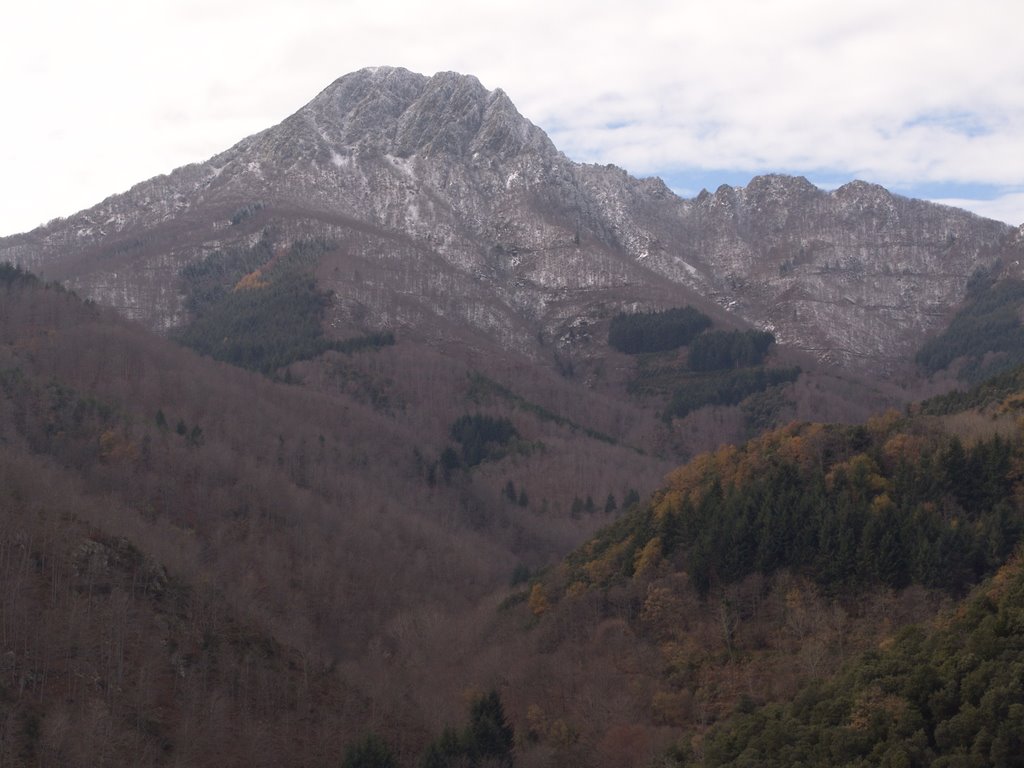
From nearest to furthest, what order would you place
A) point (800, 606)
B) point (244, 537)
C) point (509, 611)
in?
point (800, 606), point (509, 611), point (244, 537)

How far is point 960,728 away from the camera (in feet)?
148

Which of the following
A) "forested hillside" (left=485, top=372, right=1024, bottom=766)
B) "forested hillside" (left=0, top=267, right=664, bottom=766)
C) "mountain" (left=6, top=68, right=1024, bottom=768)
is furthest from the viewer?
"forested hillside" (left=0, top=267, right=664, bottom=766)

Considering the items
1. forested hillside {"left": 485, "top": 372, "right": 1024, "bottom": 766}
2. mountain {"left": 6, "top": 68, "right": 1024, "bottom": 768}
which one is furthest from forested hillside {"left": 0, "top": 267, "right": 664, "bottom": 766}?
forested hillside {"left": 485, "top": 372, "right": 1024, "bottom": 766}

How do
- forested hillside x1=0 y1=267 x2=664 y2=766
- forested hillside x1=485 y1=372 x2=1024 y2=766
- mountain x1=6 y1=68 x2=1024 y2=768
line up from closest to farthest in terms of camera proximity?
1. forested hillside x1=485 y1=372 x2=1024 y2=766
2. mountain x1=6 y1=68 x2=1024 y2=768
3. forested hillside x1=0 y1=267 x2=664 y2=766

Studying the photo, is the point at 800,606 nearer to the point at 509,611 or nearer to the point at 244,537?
the point at 509,611

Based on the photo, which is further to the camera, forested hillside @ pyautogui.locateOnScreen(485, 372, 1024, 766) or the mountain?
the mountain

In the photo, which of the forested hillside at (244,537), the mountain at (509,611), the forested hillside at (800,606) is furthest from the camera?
the forested hillside at (244,537)

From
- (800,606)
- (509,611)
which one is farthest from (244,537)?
(800,606)

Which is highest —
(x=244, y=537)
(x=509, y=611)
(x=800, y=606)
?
(x=800, y=606)

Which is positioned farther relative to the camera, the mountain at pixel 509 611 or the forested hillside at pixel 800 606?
the mountain at pixel 509 611

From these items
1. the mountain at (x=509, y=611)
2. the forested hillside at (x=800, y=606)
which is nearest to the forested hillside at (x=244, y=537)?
the mountain at (x=509, y=611)

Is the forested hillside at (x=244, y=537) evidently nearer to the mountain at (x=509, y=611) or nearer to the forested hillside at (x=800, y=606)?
the mountain at (x=509, y=611)

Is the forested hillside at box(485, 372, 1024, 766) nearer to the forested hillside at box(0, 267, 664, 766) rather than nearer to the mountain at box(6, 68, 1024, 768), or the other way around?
the mountain at box(6, 68, 1024, 768)

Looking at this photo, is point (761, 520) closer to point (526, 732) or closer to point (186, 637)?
point (526, 732)
